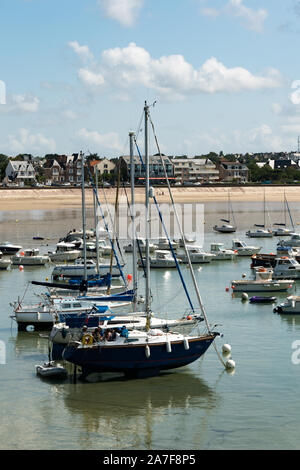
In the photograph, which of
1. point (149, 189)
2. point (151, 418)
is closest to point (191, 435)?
point (151, 418)

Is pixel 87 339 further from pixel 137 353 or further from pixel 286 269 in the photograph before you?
pixel 286 269

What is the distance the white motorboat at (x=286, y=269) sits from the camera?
Answer: 5203 centimetres

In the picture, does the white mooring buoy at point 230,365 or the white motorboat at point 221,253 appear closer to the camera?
the white mooring buoy at point 230,365

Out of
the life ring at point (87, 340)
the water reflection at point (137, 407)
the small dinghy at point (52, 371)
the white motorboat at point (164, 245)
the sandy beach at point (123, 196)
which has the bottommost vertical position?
the water reflection at point (137, 407)

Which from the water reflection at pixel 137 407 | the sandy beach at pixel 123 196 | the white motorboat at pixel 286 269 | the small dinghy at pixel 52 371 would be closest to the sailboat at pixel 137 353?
the water reflection at pixel 137 407

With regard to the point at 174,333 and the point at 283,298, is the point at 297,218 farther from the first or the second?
the point at 174,333

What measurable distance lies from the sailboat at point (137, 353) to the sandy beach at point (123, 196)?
104391 millimetres

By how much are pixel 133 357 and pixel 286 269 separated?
26478mm

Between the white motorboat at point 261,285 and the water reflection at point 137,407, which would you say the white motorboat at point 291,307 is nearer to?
the white motorboat at point 261,285

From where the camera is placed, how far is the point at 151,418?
24.8 metres

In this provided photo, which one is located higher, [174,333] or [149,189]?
[149,189]

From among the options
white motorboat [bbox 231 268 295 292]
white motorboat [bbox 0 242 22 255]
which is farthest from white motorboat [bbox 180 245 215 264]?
white motorboat [bbox 231 268 295 292]

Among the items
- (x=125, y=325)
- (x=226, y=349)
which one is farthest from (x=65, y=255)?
(x=125, y=325)

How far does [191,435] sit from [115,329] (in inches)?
279
